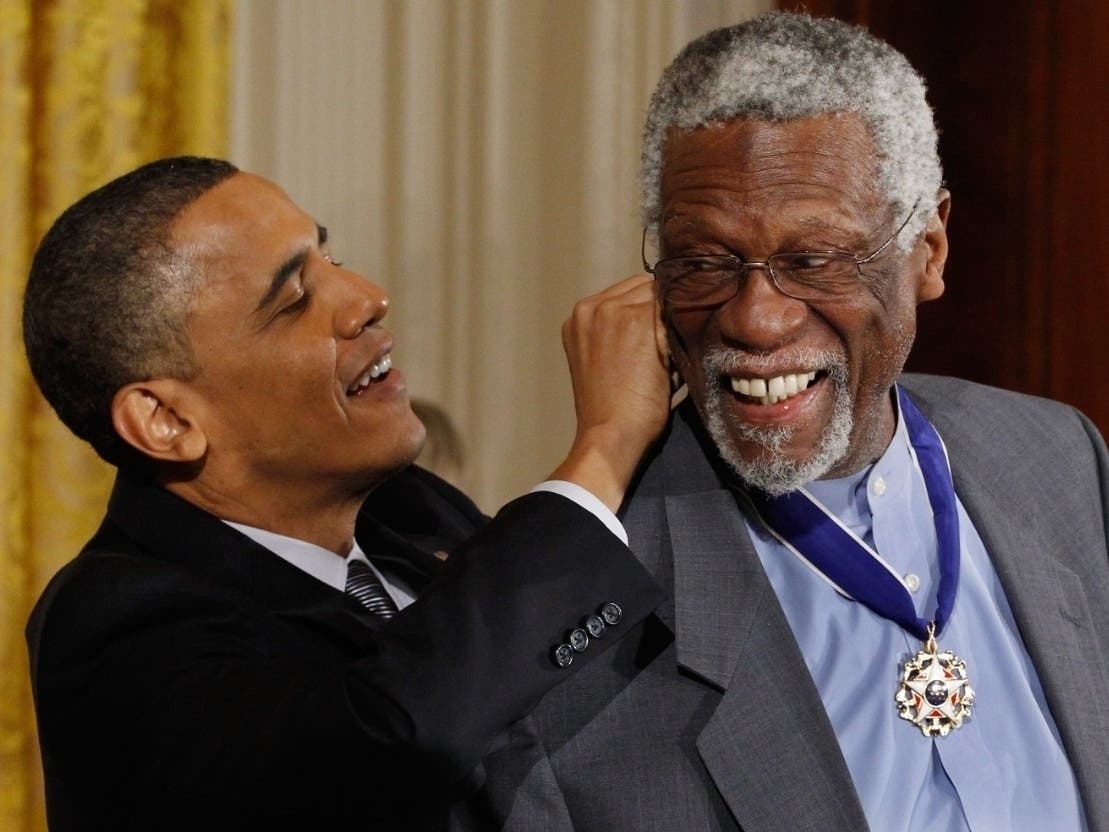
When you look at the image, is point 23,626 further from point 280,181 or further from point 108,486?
point 280,181

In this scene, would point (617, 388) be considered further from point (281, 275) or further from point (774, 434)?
point (281, 275)

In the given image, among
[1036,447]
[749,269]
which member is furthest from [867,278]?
[1036,447]

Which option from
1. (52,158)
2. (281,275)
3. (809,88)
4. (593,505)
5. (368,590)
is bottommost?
(368,590)

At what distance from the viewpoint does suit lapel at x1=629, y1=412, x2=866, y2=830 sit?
1608 millimetres

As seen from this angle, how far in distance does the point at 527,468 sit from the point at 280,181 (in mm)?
727

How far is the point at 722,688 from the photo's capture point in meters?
1.66

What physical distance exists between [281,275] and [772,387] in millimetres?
790

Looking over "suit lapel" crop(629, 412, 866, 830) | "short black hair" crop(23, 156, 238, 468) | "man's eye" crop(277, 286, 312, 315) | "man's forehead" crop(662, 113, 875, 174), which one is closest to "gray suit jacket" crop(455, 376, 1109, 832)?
"suit lapel" crop(629, 412, 866, 830)

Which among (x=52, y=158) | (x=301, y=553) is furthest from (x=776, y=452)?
(x=52, y=158)

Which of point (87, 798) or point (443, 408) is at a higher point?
point (443, 408)

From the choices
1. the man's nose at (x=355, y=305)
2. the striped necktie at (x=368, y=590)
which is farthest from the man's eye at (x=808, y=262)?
the striped necktie at (x=368, y=590)

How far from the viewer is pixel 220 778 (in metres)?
1.76

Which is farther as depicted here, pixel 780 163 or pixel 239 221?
pixel 239 221

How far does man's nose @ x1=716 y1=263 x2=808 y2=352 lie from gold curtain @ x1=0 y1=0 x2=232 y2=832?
1.19 meters
